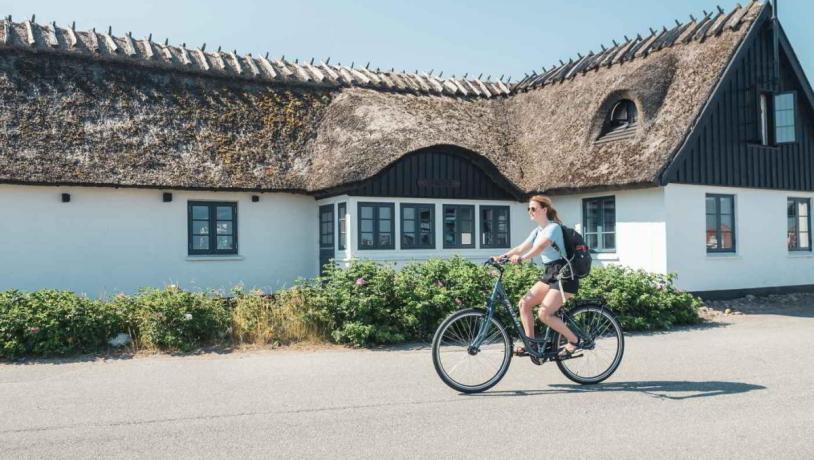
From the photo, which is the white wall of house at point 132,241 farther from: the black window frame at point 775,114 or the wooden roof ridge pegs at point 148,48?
the black window frame at point 775,114

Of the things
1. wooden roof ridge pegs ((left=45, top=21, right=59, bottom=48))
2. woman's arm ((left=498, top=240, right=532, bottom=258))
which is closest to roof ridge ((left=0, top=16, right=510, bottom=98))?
wooden roof ridge pegs ((left=45, top=21, right=59, bottom=48))

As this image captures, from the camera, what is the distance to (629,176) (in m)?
15.0

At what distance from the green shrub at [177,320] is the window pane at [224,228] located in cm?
603

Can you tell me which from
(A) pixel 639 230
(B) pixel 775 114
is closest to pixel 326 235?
(A) pixel 639 230

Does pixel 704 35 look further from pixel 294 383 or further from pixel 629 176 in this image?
pixel 294 383

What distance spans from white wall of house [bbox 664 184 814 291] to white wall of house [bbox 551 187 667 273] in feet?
0.62

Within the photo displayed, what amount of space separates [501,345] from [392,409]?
1358 mm

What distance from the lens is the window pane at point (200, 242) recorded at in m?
16.0

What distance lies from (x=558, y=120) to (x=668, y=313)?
8.20m

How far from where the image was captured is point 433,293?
35.2 ft

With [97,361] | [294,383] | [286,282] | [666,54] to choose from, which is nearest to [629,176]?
[666,54]

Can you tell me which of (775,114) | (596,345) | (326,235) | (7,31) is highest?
(7,31)

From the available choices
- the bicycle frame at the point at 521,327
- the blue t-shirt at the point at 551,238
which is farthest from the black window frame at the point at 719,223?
the blue t-shirt at the point at 551,238

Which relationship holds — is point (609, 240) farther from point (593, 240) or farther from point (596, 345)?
point (596, 345)
